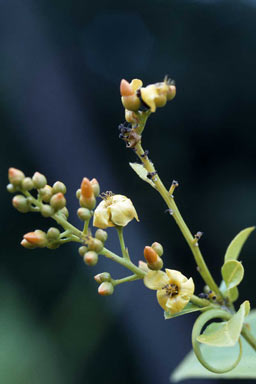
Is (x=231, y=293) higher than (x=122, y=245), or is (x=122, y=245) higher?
(x=122, y=245)

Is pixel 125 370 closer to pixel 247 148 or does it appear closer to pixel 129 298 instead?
pixel 129 298

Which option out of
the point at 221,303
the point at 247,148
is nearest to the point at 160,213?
the point at 247,148

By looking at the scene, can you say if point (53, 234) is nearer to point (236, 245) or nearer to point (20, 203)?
point (20, 203)

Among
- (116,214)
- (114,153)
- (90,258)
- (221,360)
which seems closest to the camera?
(90,258)

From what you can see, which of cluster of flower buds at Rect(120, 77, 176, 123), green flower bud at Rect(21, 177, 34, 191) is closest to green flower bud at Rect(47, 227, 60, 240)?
green flower bud at Rect(21, 177, 34, 191)

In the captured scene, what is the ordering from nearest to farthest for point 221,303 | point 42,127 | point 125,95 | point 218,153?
1. point 125,95
2. point 221,303
3. point 218,153
4. point 42,127

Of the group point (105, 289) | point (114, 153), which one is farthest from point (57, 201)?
point (114, 153)
